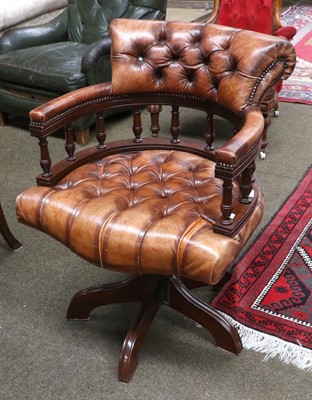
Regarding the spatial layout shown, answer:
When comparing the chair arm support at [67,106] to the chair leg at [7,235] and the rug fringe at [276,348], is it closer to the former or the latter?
the chair leg at [7,235]

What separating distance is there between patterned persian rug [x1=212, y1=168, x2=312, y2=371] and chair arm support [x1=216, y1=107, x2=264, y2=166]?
66 cm

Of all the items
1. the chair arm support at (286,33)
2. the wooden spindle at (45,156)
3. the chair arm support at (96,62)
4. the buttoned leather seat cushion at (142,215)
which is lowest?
the chair arm support at (96,62)

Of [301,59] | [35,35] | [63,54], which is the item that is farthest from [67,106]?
[301,59]

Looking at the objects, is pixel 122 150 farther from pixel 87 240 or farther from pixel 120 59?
pixel 87 240

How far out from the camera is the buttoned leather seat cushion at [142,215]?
1.31 m

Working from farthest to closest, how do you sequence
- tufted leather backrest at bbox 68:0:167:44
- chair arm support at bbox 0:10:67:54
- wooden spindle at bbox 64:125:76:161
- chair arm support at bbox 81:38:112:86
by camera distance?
chair arm support at bbox 0:10:67:54, tufted leather backrest at bbox 68:0:167:44, chair arm support at bbox 81:38:112:86, wooden spindle at bbox 64:125:76:161

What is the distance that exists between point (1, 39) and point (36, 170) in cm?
101

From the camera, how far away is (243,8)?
A: 3.07 metres

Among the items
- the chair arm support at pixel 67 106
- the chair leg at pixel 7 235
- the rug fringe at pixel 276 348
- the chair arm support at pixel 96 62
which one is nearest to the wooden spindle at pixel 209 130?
the chair arm support at pixel 67 106

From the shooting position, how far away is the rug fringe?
1.59 metres

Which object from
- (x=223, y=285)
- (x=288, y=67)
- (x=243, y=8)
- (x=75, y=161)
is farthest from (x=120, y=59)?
(x=243, y=8)

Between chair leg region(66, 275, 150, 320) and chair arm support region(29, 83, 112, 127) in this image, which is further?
chair leg region(66, 275, 150, 320)

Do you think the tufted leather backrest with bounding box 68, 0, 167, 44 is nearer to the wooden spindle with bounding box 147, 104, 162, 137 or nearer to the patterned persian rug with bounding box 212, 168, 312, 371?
the wooden spindle with bounding box 147, 104, 162, 137

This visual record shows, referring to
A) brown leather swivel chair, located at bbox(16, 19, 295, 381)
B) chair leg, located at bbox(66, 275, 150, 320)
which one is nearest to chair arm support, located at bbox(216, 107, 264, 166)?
brown leather swivel chair, located at bbox(16, 19, 295, 381)
